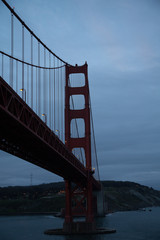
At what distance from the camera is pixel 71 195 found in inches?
Result: 1812

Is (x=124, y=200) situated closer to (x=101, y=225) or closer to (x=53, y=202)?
(x=53, y=202)

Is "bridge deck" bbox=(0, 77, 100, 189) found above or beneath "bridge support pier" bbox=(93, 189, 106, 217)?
above

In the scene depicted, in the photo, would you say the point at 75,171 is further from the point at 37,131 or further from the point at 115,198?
the point at 115,198

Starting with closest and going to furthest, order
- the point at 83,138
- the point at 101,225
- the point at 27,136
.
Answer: the point at 27,136 → the point at 83,138 → the point at 101,225

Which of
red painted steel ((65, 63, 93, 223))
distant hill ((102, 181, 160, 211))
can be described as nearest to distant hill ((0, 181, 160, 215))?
distant hill ((102, 181, 160, 211))

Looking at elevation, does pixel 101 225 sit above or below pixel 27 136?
below

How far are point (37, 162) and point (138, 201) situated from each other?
135 meters

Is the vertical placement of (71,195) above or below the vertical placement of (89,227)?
above

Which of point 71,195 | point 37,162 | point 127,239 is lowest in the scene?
point 127,239

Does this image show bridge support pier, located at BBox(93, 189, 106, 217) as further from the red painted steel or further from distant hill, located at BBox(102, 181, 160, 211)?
distant hill, located at BBox(102, 181, 160, 211)

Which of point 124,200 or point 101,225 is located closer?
point 101,225

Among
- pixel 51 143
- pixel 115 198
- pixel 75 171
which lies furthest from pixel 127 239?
pixel 115 198

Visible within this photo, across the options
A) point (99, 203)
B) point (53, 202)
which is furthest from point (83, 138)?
point (53, 202)

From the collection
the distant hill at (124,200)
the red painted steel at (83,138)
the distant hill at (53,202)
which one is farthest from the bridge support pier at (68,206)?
the distant hill at (124,200)
